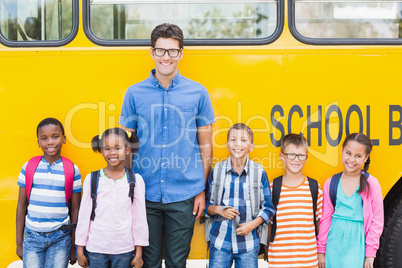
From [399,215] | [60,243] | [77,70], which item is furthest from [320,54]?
[60,243]

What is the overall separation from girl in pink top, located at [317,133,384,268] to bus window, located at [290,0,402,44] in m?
0.83

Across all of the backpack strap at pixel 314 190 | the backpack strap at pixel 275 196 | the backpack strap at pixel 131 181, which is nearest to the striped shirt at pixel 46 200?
the backpack strap at pixel 131 181

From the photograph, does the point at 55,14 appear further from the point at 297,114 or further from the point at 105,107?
the point at 297,114

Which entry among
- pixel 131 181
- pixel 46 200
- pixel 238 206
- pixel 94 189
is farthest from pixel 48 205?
pixel 238 206

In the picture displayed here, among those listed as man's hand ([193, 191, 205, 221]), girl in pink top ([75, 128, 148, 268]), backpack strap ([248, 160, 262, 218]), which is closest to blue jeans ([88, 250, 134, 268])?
girl in pink top ([75, 128, 148, 268])

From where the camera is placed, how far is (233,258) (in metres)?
2.78

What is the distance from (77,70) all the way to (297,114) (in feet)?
5.35

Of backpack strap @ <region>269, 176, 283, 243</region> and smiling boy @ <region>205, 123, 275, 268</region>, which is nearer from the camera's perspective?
smiling boy @ <region>205, 123, 275, 268</region>

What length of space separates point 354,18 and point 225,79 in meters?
1.15

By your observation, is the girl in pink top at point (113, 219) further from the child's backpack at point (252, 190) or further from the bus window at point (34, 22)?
the bus window at point (34, 22)

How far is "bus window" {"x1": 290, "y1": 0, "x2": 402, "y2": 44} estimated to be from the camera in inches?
121

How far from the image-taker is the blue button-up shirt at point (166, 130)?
2.72 m

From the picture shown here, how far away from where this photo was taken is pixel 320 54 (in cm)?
298

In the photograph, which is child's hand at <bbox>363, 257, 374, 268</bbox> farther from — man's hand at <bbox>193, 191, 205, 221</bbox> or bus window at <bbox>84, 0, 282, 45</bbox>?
bus window at <bbox>84, 0, 282, 45</bbox>
